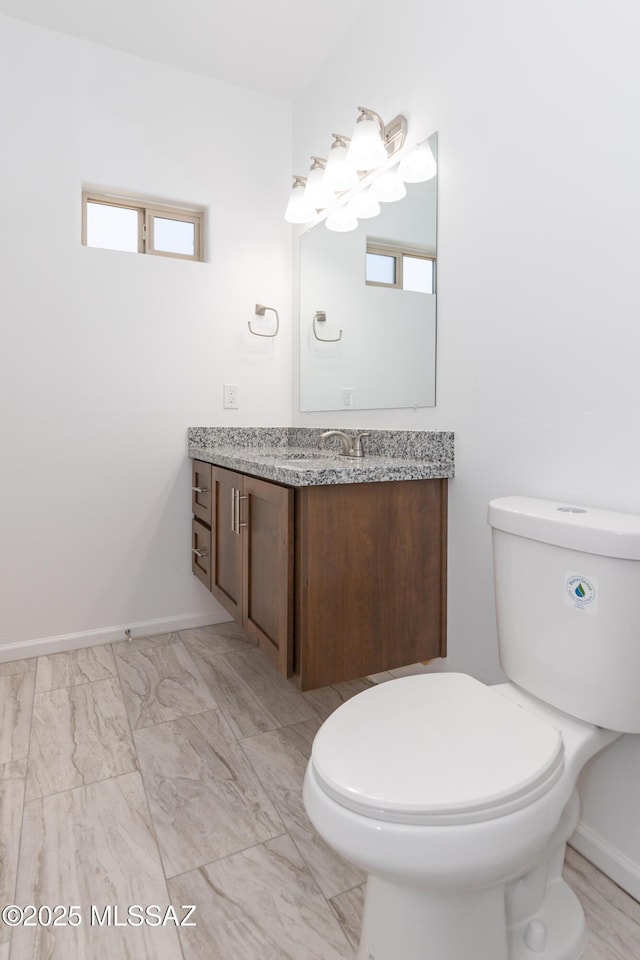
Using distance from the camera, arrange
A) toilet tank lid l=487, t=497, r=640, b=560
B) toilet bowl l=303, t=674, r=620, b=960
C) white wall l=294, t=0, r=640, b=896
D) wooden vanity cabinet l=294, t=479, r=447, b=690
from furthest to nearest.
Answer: wooden vanity cabinet l=294, t=479, r=447, b=690 < white wall l=294, t=0, r=640, b=896 < toilet tank lid l=487, t=497, r=640, b=560 < toilet bowl l=303, t=674, r=620, b=960

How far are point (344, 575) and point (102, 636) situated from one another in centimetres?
133

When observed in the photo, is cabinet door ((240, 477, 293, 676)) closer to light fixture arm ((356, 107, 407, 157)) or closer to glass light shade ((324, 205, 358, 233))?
glass light shade ((324, 205, 358, 233))

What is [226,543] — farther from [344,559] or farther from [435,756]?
[435,756]

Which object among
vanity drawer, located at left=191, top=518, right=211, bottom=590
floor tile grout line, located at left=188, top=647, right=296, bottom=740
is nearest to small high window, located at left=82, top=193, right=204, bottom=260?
vanity drawer, located at left=191, top=518, right=211, bottom=590

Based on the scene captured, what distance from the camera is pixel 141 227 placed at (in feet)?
7.41

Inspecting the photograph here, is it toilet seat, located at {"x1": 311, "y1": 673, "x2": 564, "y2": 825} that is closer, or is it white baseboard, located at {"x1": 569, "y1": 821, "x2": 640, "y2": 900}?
toilet seat, located at {"x1": 311, "y1": 673, "x2": 564, "y2": 825}

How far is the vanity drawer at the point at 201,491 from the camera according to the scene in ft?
6.86

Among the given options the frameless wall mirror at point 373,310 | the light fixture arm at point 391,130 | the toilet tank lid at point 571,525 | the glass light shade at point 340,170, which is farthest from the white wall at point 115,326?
the toilet tank lid at point 571,525

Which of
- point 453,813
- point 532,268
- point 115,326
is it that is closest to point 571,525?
point 453,813

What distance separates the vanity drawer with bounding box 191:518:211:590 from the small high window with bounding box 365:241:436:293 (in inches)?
45.0

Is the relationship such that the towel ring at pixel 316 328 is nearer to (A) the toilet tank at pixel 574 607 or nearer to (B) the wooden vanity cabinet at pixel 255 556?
(B) the wooden vanity cabinet at pixel 255 556

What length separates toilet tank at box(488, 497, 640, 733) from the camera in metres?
0.93

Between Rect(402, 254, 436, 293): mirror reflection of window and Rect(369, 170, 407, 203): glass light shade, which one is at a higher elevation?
Rect(369, 170, 407, 203): glass light shade

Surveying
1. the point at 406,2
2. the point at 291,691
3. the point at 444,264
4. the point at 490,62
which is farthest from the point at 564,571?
the point at 406,2
